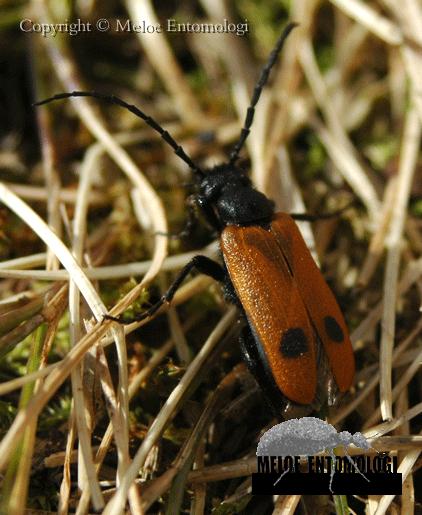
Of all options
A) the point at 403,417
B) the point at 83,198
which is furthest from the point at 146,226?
the point at 403,417

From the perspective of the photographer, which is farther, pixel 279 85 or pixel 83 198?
pixel 279 85

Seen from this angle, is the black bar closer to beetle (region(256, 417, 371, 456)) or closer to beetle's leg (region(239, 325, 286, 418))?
beetle (region(256, 417, 371, 456))

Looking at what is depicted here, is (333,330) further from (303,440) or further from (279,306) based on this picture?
(303,440)

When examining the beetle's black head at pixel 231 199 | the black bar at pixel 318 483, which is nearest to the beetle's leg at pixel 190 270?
the beetle's black head at pixel 231 199

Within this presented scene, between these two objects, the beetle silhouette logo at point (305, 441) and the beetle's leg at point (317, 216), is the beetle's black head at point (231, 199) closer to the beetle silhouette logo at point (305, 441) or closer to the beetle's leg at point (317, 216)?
the beetle's leg at point (317, 216)

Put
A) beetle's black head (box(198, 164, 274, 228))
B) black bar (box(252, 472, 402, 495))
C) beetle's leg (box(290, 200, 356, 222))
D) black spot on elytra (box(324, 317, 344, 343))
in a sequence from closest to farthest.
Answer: black bar (box(252, 472, 402, 495)) → black spot on elytra (box(324, 317, 344, 343)) → beetle's black head (box(198, 164, 274, 228)) → beetle's leg (box(290, 200, 356, 222))

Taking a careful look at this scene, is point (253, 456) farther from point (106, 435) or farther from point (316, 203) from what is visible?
point (316, 203)

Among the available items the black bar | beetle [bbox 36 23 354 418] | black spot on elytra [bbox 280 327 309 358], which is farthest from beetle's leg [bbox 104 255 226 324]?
the black bar
